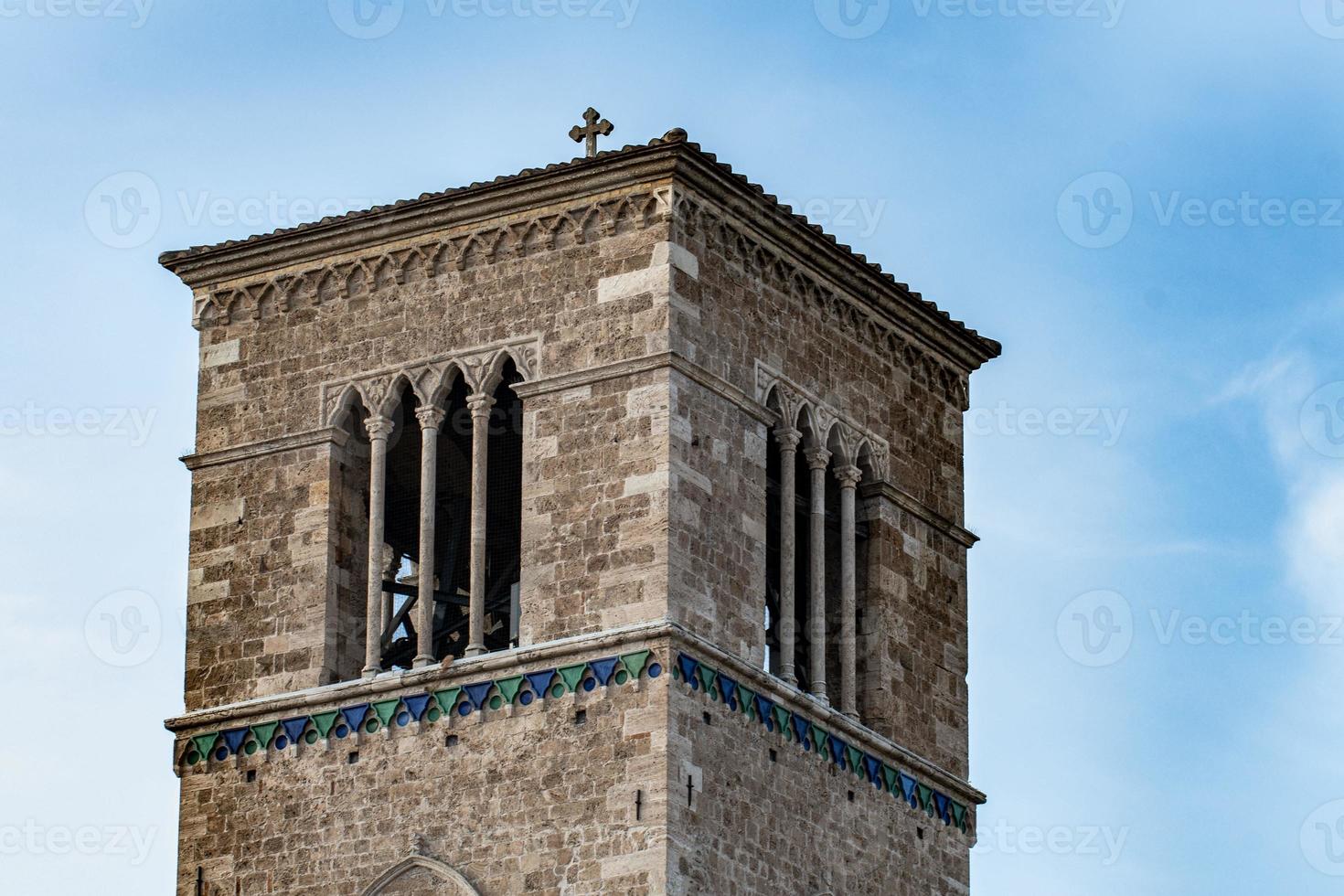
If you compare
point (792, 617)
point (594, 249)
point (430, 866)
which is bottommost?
point (430, 866)

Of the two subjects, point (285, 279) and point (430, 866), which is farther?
point (285, 279)

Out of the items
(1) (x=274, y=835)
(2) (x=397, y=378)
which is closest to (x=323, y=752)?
(1) (x=274, y=835)

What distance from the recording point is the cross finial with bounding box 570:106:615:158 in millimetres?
45281

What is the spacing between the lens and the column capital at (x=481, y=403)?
1745 inches

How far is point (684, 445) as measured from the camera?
43375mm

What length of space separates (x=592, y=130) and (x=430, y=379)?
9.88 feet

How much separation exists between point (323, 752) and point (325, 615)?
1458 mm

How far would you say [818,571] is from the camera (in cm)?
4519

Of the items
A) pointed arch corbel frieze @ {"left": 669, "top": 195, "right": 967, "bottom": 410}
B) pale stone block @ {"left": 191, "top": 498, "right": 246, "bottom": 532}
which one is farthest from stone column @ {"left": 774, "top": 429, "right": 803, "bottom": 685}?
pale stone block @ {"left": 191, "top": 498, "right": 246, "bottom": 532}

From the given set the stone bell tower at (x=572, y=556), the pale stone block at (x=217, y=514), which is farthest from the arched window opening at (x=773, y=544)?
the pale stone block at (x=217, y=514)

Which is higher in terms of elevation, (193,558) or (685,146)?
(685,146)

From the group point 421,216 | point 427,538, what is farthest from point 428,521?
point 421,216

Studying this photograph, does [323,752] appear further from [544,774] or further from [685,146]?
[685,146]

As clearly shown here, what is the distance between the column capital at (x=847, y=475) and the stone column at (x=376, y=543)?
182 inches
